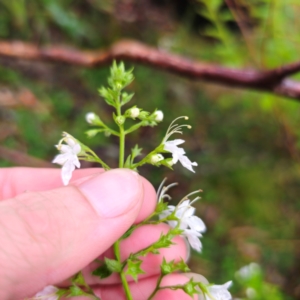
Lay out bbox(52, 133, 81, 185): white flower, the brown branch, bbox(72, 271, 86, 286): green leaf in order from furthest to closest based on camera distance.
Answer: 1. the brown branch
2. bbox(72, 271, 86, 286): green leaf
3. bbox(52, 133, 81, 185): white flower

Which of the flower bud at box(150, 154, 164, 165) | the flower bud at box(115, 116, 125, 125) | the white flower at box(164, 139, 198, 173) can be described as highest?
the flower bud at box(115, 116, 125, 125)

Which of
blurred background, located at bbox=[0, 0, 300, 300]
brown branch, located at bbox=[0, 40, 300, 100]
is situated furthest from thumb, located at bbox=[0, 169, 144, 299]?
blurred background, located at bbox=[0, 0, 300, 300]

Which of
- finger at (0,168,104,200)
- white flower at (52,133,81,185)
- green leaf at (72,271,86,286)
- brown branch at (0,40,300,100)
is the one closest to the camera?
white flower at (52,133,81,185)

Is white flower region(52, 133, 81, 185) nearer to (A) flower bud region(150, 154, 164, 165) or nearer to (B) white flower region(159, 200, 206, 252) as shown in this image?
(A) flower bud region(150, 154, 164, 165)

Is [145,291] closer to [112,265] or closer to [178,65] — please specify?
[112,265]

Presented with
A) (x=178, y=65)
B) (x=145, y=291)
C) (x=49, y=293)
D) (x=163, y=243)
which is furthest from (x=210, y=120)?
(x=49, y=293)

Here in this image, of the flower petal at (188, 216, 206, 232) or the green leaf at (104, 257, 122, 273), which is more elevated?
the flower petal at (188, 216, 206, 232)

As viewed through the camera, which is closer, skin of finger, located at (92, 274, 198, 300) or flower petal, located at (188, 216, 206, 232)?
flower petal, located at (188, 216, 206, 232)
